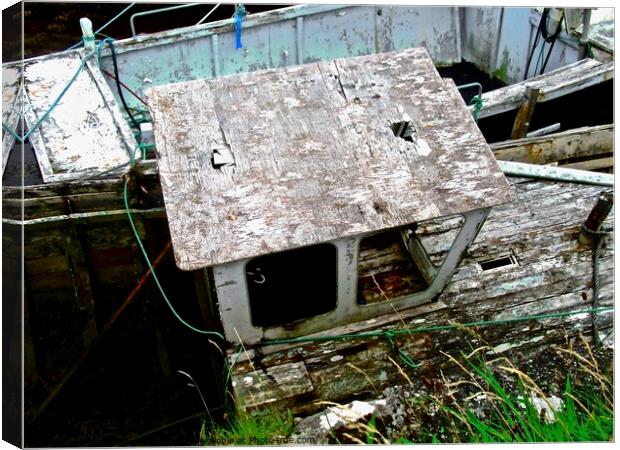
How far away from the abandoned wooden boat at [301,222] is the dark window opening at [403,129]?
0.04ft

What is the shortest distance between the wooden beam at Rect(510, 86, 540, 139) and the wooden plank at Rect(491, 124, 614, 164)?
2.00 feet

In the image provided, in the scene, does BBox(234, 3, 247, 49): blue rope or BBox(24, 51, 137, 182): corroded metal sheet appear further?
BBox(234, 3, 247, 49): blue rope

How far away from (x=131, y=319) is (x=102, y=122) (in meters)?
1.71

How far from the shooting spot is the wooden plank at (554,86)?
563 centimetres

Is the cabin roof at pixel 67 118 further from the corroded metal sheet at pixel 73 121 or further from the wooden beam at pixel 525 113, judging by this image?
the wooden beam at pixel 525 113

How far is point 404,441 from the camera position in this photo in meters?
3.15

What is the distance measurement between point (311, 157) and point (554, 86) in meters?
3.45

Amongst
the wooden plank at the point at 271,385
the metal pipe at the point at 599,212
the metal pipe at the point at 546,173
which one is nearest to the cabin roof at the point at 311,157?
the wooden plank at the point at 271,385

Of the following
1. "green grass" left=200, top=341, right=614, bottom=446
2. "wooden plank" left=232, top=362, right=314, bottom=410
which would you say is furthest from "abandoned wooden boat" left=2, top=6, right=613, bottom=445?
"green grass" left=200, top=341, right=614, bottom=446

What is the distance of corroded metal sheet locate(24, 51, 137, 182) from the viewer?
4.67 meters

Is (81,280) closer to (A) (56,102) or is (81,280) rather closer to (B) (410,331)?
(A) (56,102)

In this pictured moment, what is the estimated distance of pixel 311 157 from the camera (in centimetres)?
321

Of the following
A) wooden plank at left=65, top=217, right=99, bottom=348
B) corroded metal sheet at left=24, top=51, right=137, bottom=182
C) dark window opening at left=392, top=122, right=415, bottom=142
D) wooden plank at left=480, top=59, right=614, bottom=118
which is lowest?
wooden plank at left=65, top=217, right=99, bottom=348

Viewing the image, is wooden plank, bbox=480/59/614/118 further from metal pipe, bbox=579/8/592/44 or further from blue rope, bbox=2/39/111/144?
blue rope, bbox=2/39/111/144
